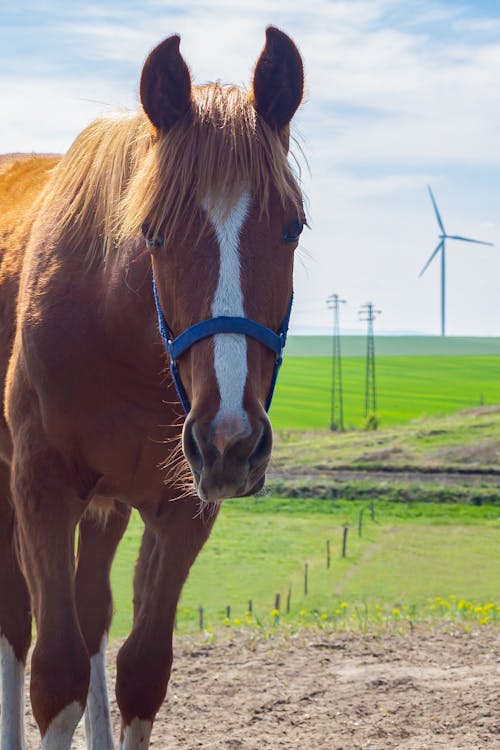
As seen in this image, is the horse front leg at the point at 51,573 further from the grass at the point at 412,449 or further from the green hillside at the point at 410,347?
the green hillside at the point at 410,347

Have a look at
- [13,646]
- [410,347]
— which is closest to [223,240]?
[13,646]

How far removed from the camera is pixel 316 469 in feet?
161

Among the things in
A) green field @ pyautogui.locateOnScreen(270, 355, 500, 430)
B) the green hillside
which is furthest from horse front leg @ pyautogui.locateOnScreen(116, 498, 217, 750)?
the green hillside

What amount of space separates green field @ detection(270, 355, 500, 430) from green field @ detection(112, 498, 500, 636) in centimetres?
3235

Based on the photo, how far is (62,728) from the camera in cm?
384

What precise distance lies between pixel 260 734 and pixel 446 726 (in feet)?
3.21

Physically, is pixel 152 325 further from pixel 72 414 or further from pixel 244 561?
pixel 244 561

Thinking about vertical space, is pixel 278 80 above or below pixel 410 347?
below

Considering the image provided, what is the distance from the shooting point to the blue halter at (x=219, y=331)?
2828mm

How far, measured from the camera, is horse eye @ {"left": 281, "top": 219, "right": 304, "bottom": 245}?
304 cm

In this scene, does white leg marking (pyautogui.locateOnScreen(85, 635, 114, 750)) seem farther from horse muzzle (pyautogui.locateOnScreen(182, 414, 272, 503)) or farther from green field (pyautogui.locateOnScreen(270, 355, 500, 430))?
green field (pyautogui.locateOnScreen(270, 355, 500, 430))

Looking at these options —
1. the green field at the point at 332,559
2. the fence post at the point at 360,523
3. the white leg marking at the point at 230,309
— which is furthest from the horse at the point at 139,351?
the fence post at the point at 360,523

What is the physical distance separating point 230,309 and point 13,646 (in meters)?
2.92

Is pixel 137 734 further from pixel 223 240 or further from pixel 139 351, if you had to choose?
pixel 223 240
